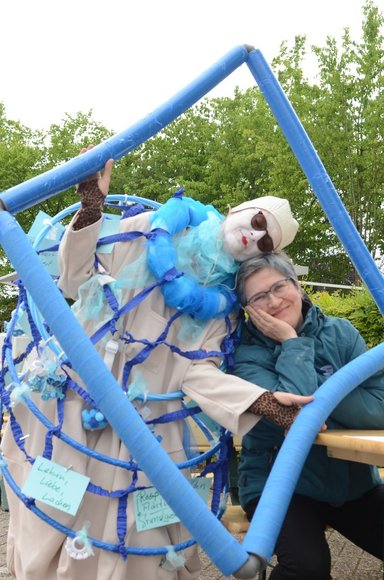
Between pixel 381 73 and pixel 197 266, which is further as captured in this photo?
pixel 381 73

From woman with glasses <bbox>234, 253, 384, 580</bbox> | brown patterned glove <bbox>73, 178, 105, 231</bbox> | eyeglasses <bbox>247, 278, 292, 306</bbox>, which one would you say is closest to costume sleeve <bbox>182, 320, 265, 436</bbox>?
woman with glasses <bbox>234, 253, 384, 580</bbox>

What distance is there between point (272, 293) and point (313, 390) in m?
0.39

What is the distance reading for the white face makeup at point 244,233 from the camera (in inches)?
97.5

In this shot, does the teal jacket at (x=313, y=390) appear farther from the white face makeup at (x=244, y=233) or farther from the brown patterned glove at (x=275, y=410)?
the white face makeup at (x=244, y=233)

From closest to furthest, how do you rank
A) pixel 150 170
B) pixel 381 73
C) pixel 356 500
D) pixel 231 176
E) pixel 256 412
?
pixel 256 412
pixel 356 500
pixel 381 73
pixel 231 176
pixel 150 170

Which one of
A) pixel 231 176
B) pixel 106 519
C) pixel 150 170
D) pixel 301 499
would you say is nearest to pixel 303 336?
pixel 301 499

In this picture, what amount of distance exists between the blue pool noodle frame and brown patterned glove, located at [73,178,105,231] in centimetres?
11

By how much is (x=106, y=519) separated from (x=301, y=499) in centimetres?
69

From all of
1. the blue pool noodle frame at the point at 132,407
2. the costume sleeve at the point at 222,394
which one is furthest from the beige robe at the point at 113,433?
the blue pool noodle frame at the point at 132,407

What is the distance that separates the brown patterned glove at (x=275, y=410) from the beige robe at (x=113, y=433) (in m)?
0.03

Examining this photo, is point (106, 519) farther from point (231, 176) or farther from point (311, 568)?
point (231, 176)

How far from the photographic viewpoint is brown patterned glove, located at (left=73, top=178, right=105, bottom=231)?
7.16 ft

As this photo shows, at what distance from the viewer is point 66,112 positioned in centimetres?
→ 2109

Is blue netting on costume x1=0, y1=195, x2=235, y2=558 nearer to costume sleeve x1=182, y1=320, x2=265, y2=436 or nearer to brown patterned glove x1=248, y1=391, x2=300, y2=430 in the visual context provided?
costume sleeve x1=182, y1=320, x2=265, y2=436
